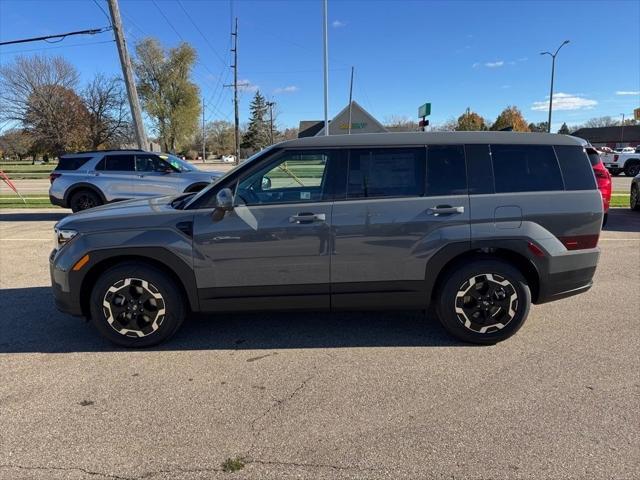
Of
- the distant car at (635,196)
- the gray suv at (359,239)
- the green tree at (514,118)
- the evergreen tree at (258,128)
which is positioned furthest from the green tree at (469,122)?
the gray suv at (359,239)

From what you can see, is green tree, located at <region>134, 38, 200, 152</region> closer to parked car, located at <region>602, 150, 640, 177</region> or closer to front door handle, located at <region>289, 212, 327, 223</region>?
parked car, located at <region>602, 150, 640, 177</region>

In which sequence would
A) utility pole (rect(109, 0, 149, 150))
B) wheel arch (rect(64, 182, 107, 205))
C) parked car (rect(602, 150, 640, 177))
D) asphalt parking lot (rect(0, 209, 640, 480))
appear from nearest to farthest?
asphalt parking lot (rect(0, 209, 640, 480)), wheel arch (rect(64, 182, 107, 205)), utility pole (rect(109, 0, 149, 150)), parked car (rect(602, 150, 640, 177))

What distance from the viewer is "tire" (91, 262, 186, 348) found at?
4000 millimetres

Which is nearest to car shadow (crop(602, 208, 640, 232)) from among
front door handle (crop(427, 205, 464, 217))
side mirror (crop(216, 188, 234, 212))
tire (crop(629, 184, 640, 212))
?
tire (crop(629, 184, 640, 212))

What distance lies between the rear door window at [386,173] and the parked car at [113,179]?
830cm

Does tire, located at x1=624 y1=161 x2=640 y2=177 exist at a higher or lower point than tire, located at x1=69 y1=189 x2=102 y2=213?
higher

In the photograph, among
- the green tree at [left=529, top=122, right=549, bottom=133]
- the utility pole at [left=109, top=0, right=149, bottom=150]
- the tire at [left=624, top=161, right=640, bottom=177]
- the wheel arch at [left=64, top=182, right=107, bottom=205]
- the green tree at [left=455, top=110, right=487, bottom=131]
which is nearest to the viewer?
the wheel arch at [left=64, top=182, right=107, bottom=205]

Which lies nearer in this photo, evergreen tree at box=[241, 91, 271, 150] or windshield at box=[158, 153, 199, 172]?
windshield at box=[158, 153, 199, 172]

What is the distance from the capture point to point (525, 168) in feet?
13.5

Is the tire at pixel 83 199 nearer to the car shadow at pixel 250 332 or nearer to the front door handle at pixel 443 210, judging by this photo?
the car shadow at pixel 250 332

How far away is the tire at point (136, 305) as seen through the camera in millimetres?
4000

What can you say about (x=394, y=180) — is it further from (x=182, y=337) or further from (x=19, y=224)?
(x=19, y=224)

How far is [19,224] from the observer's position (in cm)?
1131

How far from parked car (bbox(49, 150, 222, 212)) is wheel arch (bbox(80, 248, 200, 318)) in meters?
7.82
